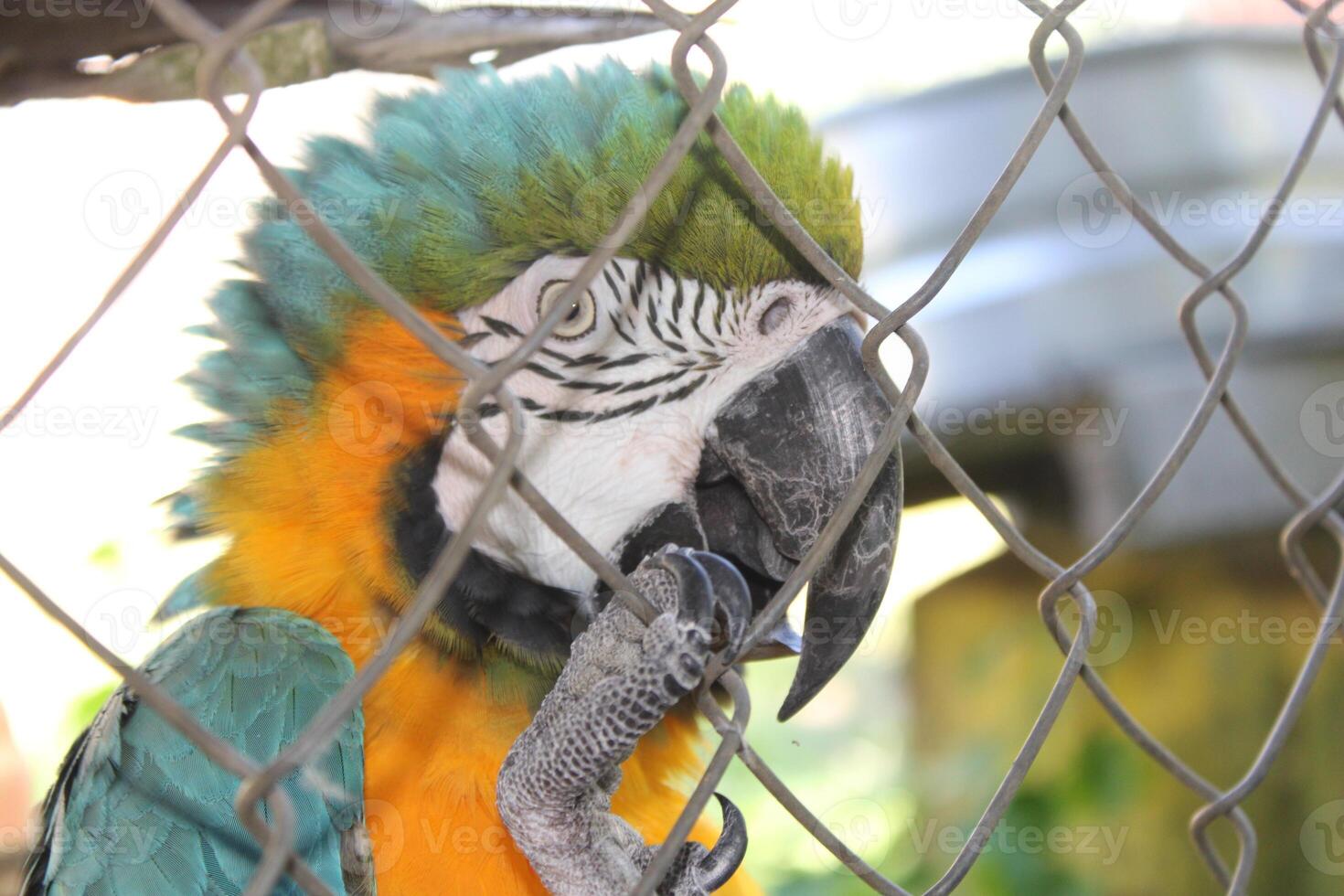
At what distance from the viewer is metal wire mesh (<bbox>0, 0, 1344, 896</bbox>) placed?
0.58m

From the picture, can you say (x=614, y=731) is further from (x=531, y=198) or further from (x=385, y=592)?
(x=531, y=198)

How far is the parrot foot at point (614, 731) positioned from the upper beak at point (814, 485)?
0.16 m

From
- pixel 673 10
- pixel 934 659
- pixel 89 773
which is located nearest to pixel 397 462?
pixel 89 773

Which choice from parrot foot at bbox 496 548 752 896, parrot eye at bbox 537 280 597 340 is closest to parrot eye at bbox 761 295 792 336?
parrot eye at bbox 537 280 597 340

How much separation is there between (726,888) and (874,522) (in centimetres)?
53

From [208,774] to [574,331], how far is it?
0.56 metres

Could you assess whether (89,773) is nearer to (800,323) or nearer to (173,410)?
(173,410)

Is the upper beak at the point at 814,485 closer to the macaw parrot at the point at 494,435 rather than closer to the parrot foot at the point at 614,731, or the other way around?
the macaw parrot at the point at 494,435

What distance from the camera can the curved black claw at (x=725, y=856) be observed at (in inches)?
37.2

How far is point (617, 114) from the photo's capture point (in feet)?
3.76

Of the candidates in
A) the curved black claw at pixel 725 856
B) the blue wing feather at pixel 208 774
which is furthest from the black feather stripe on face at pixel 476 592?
the curved black claw at pixel 725 856

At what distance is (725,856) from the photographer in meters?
0.96

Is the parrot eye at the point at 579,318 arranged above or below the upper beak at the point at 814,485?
above

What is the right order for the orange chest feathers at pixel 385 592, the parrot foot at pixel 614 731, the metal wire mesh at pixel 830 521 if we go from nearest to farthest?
the metal wire mesh at pixel 830 521 < the parrot foot at pixel 614 731 < the orange chest feathers at pixel 385 592
